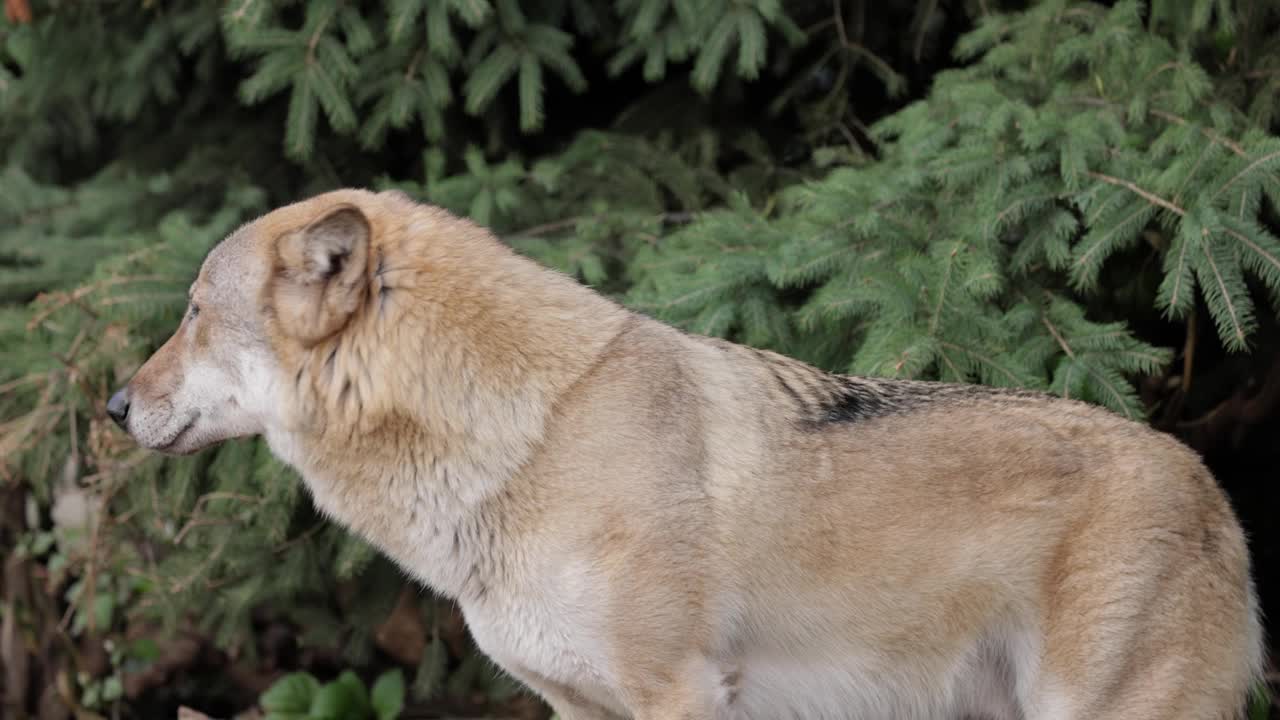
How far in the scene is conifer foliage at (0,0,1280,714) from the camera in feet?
14.7

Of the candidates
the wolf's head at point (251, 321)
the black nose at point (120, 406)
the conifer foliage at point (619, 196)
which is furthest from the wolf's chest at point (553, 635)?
the conifer foliage at point (619, 196)

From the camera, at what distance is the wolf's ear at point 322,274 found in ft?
11.2

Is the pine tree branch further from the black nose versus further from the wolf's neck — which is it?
the black nose

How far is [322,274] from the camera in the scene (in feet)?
11.5

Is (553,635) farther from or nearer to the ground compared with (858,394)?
nearer to the ground

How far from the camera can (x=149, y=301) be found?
209 inches

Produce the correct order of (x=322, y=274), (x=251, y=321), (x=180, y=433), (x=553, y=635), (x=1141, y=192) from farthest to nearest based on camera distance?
1. (x=1141, y=192)
2. (x=180, y=433)
3. (x=251, y=321)
4. (x=322, y=274)
5. (x=553, y=635)

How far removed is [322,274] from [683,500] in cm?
116

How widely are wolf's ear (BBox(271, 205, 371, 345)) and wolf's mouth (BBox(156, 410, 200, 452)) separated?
416 millimetres

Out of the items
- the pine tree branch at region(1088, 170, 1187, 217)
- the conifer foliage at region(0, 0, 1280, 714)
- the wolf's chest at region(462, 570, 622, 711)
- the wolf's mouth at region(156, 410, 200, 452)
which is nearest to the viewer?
the wolf's chest at region(462, 570, 622, 711)

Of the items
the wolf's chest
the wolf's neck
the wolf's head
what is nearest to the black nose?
the wolf's head

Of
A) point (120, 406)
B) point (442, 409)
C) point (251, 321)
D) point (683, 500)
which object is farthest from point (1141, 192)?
point (120, 406)

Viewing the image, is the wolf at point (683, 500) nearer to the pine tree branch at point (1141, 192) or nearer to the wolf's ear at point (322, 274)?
the wolf's ear at point (322, 274)

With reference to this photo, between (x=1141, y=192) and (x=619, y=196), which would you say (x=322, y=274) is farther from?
(x=619, y=196)
